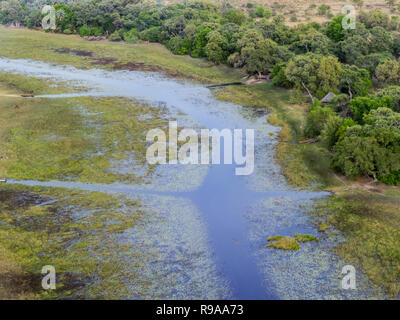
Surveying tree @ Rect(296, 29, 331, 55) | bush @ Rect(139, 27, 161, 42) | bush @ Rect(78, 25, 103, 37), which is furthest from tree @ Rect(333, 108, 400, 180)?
bush @ Rect(78, 25, 103, 37)

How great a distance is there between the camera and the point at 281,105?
5953 centimetres

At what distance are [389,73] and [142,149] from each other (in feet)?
121

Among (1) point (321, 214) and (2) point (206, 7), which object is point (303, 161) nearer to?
(1) point (321, 214)

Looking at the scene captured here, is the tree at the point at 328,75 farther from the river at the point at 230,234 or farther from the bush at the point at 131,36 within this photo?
the bush at the point at 131,36

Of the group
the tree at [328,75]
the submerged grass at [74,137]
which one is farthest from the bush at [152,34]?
the tree at [328,75]

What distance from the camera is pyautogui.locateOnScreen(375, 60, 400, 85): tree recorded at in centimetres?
5856

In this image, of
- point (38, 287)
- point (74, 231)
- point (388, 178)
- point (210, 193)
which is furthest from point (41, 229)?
point (388, 178)

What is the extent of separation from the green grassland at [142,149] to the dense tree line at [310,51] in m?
2.47

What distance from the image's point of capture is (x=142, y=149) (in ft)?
151

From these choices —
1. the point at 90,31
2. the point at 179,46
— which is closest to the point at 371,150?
the point at 179,46

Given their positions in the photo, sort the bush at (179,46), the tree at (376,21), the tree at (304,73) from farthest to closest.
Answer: the bush at (179,46)
the tree at (376,21)
the tree at (304,73)

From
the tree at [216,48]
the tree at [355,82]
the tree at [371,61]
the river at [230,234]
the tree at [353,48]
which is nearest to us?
the river at [230,234]

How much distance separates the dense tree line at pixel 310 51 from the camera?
130 feet

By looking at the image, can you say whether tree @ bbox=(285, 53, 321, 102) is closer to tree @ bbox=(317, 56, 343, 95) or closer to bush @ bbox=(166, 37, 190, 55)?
tree @ bbox=(317, 56, 343, 95)
